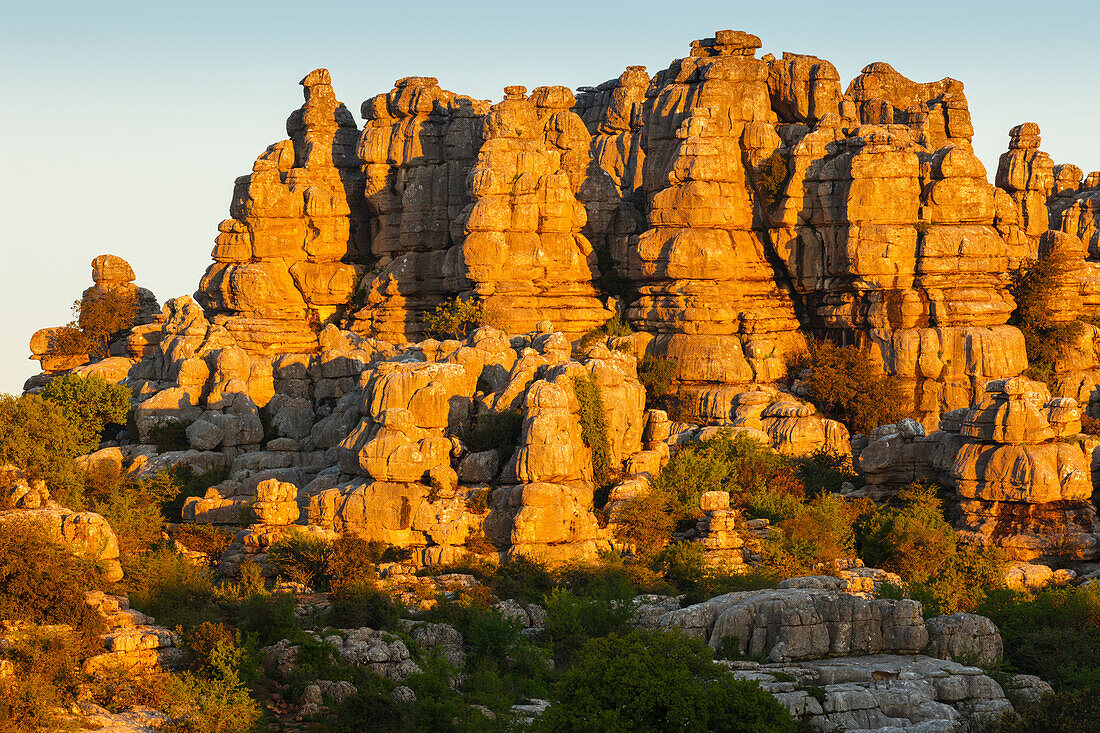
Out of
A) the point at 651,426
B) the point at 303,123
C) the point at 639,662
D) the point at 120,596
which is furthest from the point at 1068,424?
the point at 303,123

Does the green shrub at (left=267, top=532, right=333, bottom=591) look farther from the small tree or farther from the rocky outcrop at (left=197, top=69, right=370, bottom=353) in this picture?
the small tree

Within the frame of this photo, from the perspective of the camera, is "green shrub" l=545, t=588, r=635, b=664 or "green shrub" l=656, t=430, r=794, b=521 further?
"green shrub" l=656, t=430, r=794, b=521

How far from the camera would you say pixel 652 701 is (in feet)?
71.6

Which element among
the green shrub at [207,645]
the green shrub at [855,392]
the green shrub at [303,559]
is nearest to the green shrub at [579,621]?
the green shrub at [303,559]

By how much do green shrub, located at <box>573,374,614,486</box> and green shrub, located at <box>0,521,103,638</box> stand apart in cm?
1567

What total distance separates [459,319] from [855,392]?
15.0 metres

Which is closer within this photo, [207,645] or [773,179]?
[207,645]

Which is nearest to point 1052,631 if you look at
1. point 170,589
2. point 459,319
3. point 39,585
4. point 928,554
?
point 928,554

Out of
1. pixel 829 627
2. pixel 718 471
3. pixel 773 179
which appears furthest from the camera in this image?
pixel 773 179

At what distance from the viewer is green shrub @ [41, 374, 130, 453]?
144 ft

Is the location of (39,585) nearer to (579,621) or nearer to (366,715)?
(366,715)

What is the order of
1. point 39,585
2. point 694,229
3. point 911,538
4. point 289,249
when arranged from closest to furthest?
point 39,585
point 911,538
point 694,229
point 289,249

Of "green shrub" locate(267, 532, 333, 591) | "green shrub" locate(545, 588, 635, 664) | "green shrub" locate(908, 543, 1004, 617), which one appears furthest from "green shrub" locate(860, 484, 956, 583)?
"green shrub" locate(267, 532, 333, 591)

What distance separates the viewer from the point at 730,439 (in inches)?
1668
